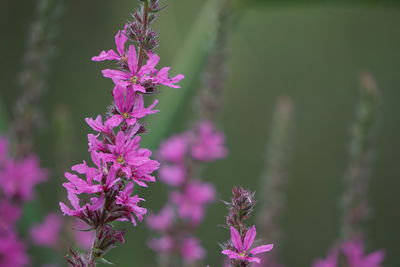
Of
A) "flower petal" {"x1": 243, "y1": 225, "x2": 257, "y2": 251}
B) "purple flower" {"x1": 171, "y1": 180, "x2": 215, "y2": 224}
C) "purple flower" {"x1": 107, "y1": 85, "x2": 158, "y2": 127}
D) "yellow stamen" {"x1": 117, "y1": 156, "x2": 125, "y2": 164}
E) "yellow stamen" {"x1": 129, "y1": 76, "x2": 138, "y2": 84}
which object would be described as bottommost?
"flower petal" {"x1": 243, "y1": 225, "x2": 257, "y2": 251}

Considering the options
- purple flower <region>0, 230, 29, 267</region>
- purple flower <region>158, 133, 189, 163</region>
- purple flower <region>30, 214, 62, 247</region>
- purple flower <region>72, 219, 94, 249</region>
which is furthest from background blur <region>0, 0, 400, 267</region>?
purple flower <region>0, 230, 29, 267</region>

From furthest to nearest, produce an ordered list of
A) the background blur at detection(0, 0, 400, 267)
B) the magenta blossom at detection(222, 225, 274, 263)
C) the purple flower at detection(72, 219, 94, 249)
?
the background blur at detection(0, 0, 400, 267), the purple flower at detection(72, 219, 94, 249), the magenta blossom at detection(222, 225, 274, 263)

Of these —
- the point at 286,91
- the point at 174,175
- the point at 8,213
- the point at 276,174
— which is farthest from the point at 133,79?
the point at 286,91

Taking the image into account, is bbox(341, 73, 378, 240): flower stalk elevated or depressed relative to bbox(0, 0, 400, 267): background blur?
depressed

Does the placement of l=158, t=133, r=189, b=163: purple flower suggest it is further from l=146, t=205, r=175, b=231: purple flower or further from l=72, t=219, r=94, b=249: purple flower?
l=72, t=219, r=94, b=249: purple flower

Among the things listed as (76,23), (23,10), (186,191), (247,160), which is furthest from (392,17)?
(186,191)

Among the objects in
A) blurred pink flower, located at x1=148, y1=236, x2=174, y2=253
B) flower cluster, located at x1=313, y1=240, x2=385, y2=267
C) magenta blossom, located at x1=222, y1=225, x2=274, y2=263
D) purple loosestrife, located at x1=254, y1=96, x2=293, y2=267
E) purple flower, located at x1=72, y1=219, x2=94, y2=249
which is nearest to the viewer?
magenta blossom, located at x1=222, y1=225, x2=274, y2=263

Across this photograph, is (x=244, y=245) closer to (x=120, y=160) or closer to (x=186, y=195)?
(x=120, y=160)
